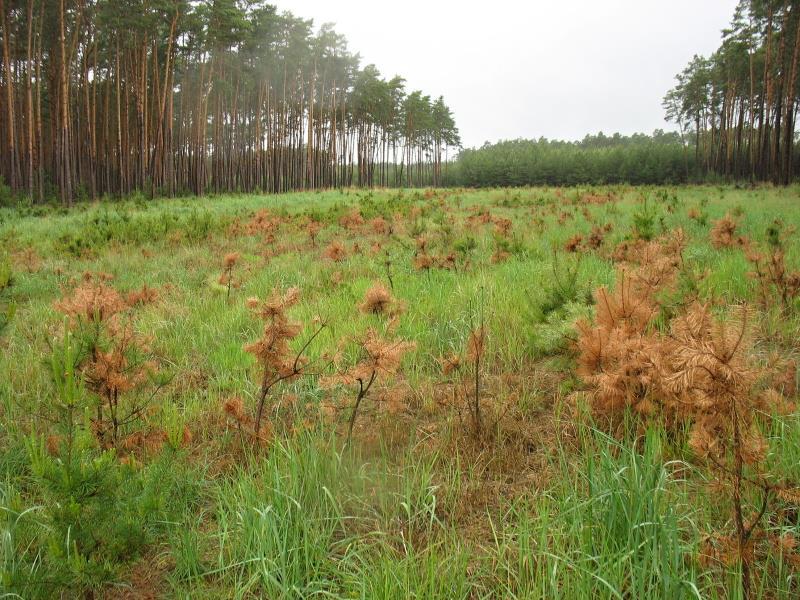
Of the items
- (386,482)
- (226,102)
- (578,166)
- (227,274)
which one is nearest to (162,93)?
(226,102)

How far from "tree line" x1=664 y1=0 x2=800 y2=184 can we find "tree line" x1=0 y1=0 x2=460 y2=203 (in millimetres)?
29943

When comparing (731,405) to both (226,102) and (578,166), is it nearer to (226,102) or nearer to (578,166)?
(226,102)

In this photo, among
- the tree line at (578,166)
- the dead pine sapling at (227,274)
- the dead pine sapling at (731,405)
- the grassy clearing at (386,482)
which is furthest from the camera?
the tree line at (578,166)

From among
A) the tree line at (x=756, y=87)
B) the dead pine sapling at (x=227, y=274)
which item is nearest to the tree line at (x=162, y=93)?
the dead pine sapling at (x=227, y=274)

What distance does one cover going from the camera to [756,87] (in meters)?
36.5

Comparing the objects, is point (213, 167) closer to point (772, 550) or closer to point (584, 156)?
point (772, 550)

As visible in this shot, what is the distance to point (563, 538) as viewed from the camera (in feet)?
4.75

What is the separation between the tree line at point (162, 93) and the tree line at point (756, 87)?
98.2 feet

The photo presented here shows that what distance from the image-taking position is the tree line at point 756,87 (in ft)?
83.9

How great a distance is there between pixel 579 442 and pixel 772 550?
2.60ft

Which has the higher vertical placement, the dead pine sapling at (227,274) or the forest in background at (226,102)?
the forest in background at (226,102)

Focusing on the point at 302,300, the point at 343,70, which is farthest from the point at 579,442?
the point at 343,70

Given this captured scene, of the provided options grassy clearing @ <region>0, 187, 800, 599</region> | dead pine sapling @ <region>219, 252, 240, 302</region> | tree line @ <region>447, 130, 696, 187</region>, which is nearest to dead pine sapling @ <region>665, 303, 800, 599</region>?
grassy clearing @ <region>0, 187, 800, 599</region>

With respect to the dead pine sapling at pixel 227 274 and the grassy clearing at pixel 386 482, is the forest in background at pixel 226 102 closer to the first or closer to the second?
the dead pine sapling at pixel 227 274
